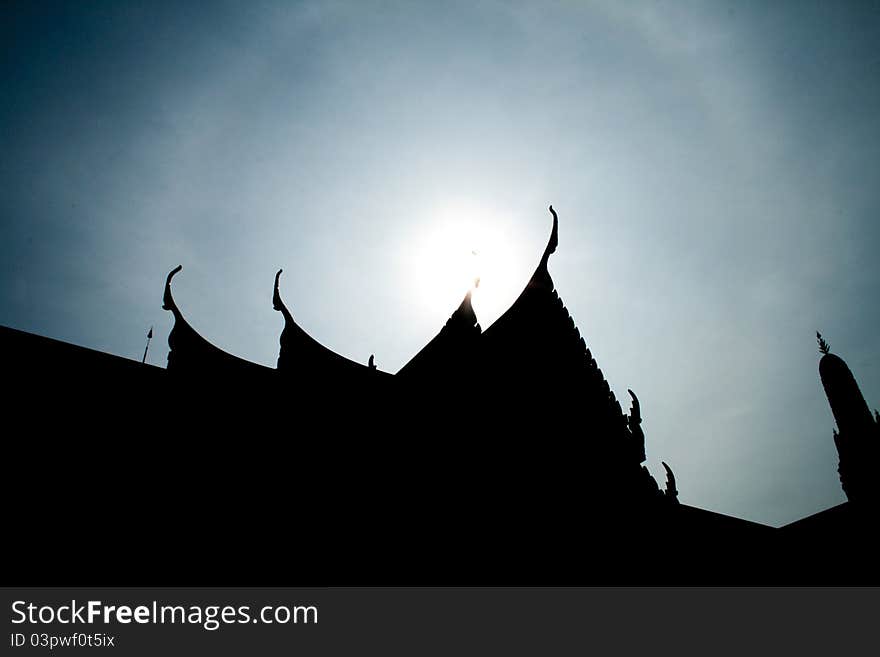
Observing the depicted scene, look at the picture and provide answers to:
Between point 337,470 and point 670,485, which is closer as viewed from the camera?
point 337,470

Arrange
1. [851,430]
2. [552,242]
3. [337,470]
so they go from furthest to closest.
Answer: [851,430] → [552,242] → [337,470]

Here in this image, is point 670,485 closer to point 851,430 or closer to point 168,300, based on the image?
A: point 168,300

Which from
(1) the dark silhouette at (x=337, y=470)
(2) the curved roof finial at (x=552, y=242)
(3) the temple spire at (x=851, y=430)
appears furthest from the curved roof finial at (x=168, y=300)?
(3) the temple spire at (x=851, y=430)

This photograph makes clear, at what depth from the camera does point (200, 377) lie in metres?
6.96

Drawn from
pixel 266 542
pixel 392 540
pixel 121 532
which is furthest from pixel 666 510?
pixel 121 532

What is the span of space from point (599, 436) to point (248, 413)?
6013mm

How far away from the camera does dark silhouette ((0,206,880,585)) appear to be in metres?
5.94

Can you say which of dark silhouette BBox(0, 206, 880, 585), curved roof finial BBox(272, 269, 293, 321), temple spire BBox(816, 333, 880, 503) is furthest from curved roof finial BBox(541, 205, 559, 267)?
temple spire BBox(816, 333, 880, 503)

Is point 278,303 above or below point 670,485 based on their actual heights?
above

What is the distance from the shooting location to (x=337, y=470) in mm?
6621

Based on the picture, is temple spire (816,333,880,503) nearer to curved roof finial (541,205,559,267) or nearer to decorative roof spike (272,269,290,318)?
curved roof finial (541,205,559,267)

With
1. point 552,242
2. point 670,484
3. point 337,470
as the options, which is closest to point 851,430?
point 670,484

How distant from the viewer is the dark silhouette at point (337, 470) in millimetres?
5938

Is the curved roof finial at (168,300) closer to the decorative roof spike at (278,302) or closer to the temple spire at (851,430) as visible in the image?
the decorative roof spike at (278,302)
